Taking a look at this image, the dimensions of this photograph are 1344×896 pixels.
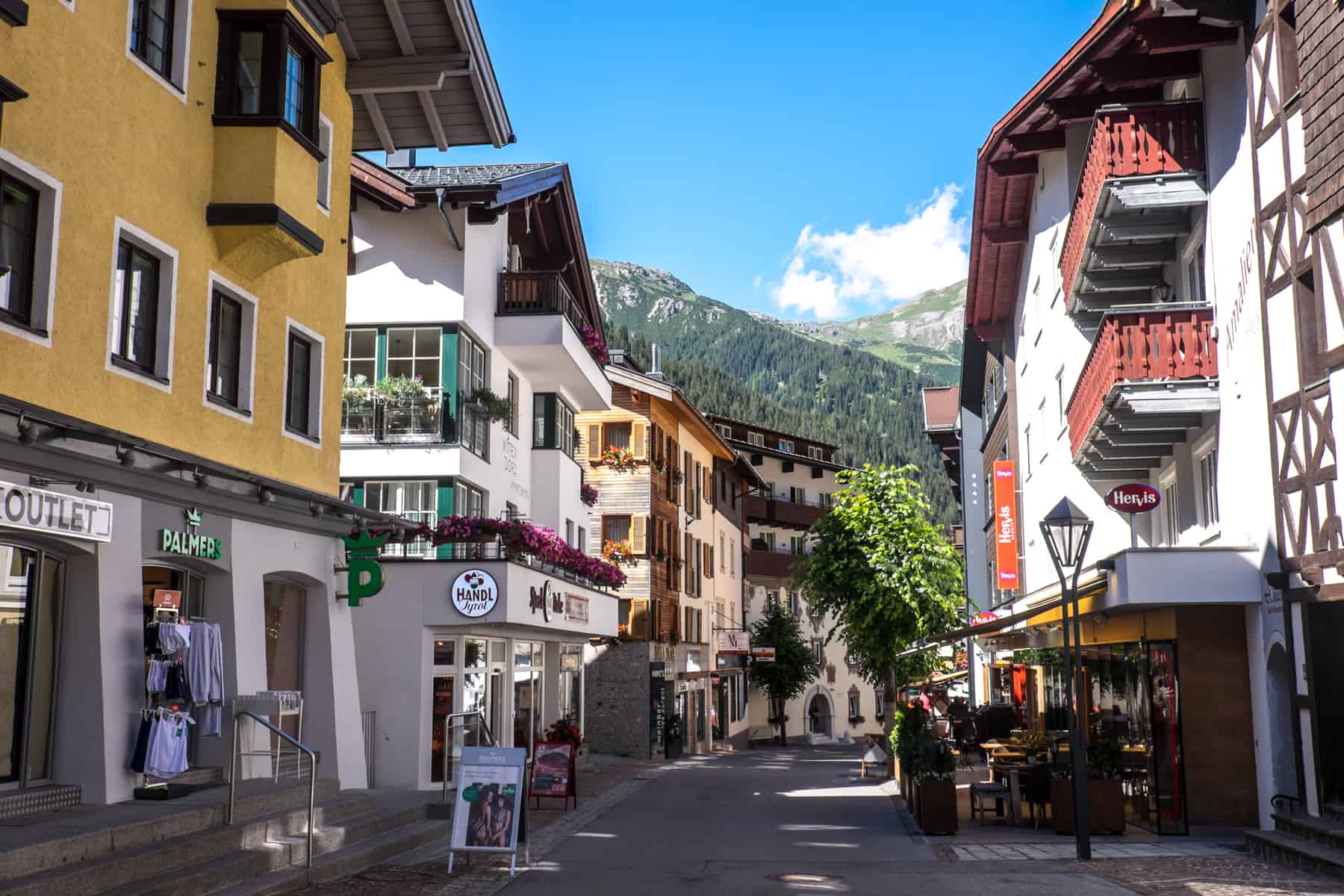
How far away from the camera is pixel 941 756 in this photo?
671 inches

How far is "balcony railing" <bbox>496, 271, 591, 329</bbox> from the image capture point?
25766 mm

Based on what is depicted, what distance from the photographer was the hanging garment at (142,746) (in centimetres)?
1176

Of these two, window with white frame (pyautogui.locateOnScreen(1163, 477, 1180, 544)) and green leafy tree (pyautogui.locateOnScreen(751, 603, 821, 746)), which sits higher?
window with white frame (pyautogui.locateOnScreen(1163, 477, 1180, 544))

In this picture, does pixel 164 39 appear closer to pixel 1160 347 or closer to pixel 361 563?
pixel 361 563

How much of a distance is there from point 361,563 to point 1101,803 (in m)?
9.75

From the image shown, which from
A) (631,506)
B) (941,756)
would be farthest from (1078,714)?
(631,506)

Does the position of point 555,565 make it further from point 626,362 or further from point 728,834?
point 626,362

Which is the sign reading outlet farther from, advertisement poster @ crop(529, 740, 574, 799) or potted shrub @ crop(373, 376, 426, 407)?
potted shrub @ crop(373, 376, 426, 407)

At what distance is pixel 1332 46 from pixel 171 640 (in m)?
12.4

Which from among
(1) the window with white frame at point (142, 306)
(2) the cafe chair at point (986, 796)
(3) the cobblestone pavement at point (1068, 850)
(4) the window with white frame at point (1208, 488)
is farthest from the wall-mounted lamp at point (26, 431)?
(4) the window with white frame at point (1208, 488)

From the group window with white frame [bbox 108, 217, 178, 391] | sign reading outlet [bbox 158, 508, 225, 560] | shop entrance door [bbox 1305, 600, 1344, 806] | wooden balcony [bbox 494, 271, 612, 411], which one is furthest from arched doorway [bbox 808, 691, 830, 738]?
window with white frame [bbox 108, 217, 178, 391]

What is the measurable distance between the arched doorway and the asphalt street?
4081cm

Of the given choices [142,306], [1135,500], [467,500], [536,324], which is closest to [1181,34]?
[1135,500]

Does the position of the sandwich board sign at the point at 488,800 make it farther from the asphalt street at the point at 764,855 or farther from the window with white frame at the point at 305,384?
the window with white frame at the point at 305,384
